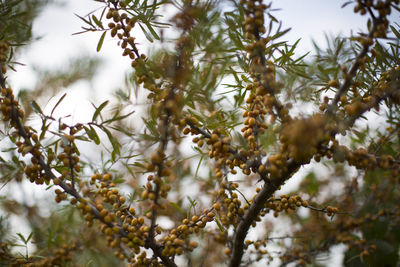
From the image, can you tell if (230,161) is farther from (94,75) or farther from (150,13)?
(94,75)

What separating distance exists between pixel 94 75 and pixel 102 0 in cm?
119

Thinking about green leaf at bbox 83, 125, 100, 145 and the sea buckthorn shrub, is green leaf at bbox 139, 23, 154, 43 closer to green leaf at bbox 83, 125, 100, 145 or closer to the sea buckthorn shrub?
the sea buckthorn shrub

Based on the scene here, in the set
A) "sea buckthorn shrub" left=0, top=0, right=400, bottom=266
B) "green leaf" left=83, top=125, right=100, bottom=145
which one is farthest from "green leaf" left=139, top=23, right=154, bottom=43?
"green leaf" left=83, top=125, right=100, bottom=145

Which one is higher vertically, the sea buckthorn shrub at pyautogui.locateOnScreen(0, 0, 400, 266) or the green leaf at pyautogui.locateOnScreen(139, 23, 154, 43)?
the green leaf at pyautogui.locateOnScreen(139, 23, 154, 43)

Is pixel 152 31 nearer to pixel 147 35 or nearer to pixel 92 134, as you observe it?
pixel 147 35

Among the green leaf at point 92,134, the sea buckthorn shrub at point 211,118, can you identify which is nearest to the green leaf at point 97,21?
the sea buckthorn shrub at point 211,118

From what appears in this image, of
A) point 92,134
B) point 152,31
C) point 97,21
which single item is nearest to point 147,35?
point 152,31

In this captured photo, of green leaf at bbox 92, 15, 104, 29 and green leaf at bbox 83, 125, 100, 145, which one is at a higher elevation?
green leaf at bbox 92, 15, 104, 29

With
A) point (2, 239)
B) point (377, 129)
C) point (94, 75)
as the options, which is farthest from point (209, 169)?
point (94, 75)

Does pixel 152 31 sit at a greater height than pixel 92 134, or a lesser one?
greater

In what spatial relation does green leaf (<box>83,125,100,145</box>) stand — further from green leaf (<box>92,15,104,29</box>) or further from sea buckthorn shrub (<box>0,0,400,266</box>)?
green leaf (<box>92,15,104,29</box>)

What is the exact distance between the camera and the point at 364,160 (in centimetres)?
73

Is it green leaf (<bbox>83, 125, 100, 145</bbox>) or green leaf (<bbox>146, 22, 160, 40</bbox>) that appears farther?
green leaf (<bbox>146, 22, 160, 40</bbox>)

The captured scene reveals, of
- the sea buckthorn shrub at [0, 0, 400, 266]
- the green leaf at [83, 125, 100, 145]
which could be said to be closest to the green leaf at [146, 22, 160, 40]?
the sea buckthorn shrub at [0, 0, 400, 266]
